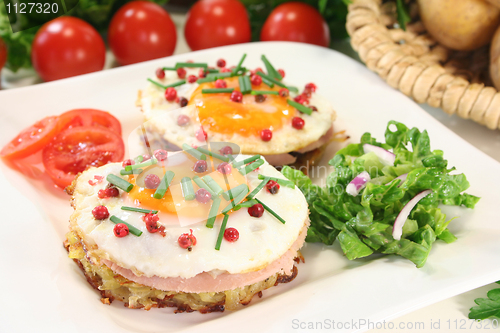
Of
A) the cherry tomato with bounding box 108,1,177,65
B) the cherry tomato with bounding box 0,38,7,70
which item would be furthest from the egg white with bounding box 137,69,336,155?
the cherry tomato with bounding box 0,38,7,70

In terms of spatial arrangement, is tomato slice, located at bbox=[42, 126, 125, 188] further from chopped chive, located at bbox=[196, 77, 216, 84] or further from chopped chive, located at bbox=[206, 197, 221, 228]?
chopped chive, located at bbox=[206, 197, 221, 228]

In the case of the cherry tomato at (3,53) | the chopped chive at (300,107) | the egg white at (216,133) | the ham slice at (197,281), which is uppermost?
the chopped chive at (300,107)

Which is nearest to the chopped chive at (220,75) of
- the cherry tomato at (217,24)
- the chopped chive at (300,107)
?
the chopped chive at (300,107)

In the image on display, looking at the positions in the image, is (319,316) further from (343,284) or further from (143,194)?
(143,194)

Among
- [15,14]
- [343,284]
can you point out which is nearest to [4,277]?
[343,284]

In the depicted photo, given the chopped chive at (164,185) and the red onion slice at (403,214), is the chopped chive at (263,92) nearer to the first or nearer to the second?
the chopped chive at (164,185)
